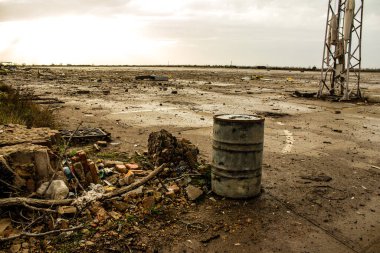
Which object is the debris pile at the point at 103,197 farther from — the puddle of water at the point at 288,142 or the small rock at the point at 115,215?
the puddle of water at the point at 288,142

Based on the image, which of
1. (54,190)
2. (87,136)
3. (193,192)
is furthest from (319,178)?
(87,136)

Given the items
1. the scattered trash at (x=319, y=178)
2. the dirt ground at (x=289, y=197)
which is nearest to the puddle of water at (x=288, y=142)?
the dirt ground at (x=289, y=197)

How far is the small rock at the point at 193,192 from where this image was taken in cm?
375

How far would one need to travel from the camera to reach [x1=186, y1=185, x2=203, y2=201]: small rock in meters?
3.75

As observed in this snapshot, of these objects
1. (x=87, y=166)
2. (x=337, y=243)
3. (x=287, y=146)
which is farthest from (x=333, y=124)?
(x=87, y=166)

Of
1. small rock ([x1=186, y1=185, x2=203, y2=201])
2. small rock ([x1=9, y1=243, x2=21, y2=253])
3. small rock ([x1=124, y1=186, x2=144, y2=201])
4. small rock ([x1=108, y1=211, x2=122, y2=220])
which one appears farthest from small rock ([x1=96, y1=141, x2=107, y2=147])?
small rock ([x1=9, y1=243, x2=21, y2=253])

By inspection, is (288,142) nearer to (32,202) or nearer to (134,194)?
(134,194)

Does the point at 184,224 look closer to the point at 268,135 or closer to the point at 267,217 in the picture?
the point at 267,217

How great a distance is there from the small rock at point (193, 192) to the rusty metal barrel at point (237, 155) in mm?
235

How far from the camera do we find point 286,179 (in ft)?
14.9

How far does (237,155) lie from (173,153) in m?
1.14

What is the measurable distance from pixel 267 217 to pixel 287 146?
314cm

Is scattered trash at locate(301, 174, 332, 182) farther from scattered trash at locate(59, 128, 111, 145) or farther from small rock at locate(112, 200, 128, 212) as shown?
scattered trash at locate(59, 128, 111, 145)

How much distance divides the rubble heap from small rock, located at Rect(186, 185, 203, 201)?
57 centimetres
